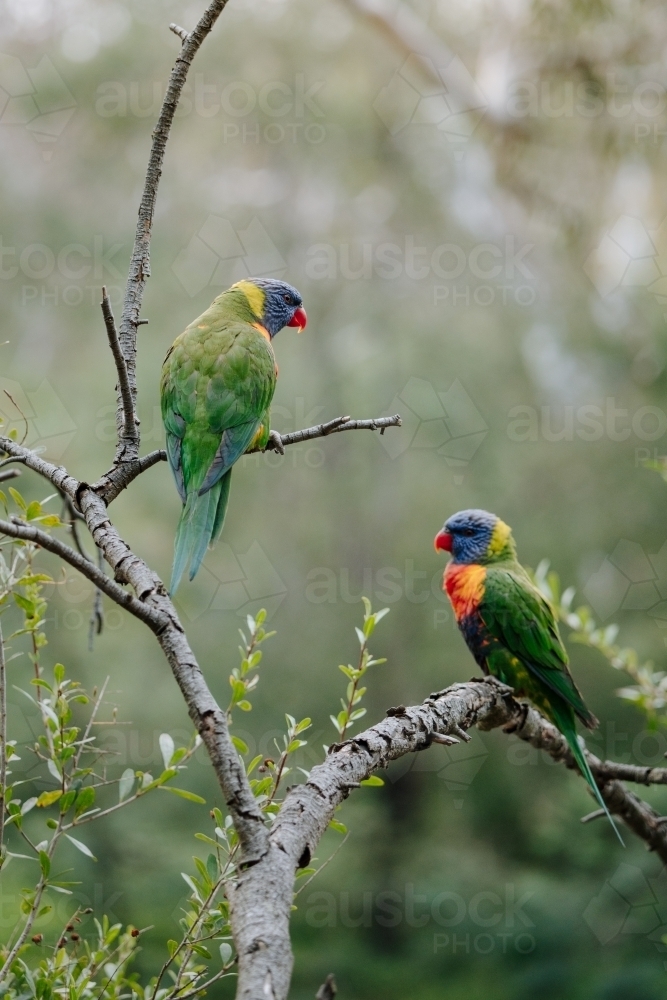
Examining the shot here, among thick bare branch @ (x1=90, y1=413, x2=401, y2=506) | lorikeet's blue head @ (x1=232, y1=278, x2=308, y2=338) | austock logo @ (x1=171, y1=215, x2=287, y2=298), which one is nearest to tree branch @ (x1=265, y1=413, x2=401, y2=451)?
thick bare branch @ (x1=90, y1=413, x2=401, y2=506)

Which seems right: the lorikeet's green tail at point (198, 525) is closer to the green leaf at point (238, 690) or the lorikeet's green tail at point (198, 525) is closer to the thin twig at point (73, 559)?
the green leaf at point (238, 690)

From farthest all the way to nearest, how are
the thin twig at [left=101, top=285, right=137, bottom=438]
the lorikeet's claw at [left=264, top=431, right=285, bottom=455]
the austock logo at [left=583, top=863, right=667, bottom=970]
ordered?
the austock logo at [left=583, top=863, right=667, bottom=970] → the lorikeet's claw at [left=264, top=431, right=285, bottom=455] → the thin twig at [left=101, top=285, right=137, bottom=438]

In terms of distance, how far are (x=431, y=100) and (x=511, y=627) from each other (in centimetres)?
343

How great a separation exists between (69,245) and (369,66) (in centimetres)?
192

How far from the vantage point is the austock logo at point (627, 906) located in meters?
3.66

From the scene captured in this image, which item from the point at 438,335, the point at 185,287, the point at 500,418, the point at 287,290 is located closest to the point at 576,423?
the point at 500,418

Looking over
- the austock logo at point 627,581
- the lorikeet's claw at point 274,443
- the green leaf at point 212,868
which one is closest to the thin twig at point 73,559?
the green leaf at point 212,868

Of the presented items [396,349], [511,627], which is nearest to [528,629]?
[511,627]

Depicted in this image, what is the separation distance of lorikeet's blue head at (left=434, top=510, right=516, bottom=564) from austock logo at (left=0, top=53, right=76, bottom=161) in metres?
3.15

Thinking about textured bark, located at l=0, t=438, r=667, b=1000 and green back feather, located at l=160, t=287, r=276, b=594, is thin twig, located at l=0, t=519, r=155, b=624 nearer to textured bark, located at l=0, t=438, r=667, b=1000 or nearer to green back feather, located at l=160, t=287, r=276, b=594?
textured bark, located at l=0, t=438, r=667, b=1000

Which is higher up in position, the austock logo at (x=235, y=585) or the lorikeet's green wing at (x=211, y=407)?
the austock logo at (x=235, y=585)

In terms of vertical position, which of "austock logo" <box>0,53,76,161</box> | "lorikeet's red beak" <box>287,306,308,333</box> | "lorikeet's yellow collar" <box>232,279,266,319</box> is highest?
"austock logo" <box>0,53,76,161</box>

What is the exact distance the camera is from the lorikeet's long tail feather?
162 centimetres

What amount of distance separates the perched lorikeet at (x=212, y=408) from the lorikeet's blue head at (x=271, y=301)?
24 cm
